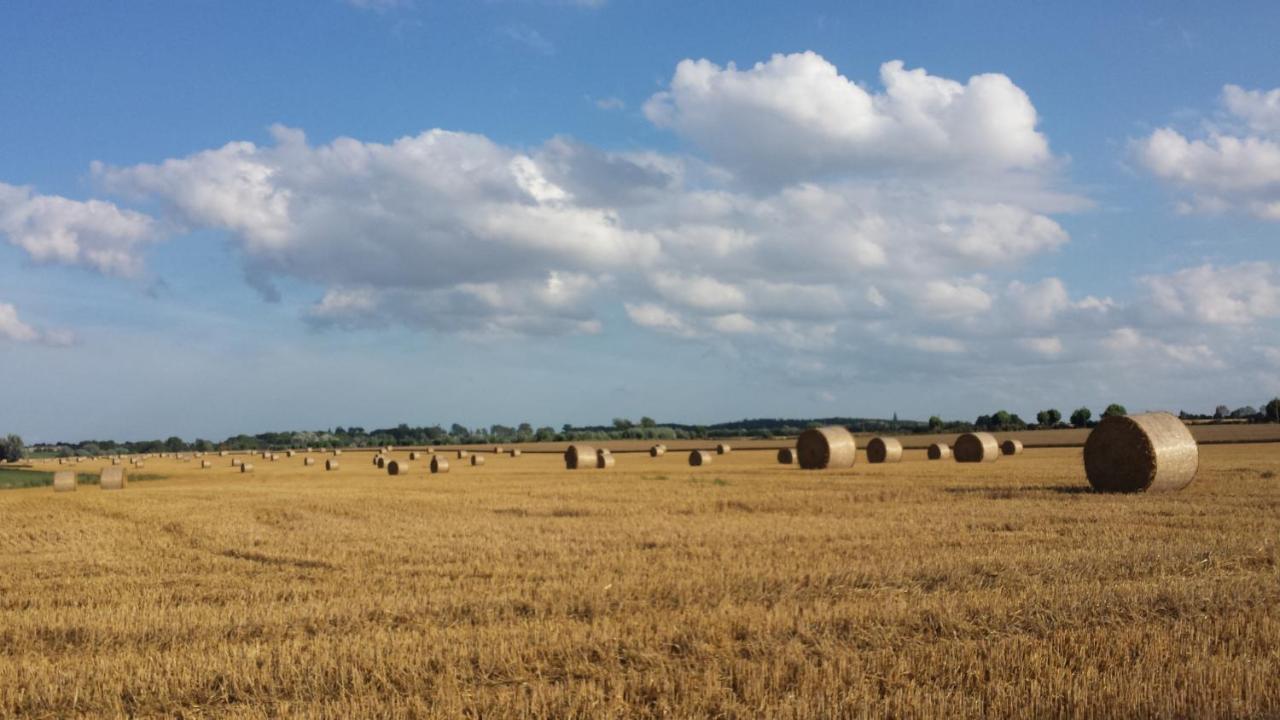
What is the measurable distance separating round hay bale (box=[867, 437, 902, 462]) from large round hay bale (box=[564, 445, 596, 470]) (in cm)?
1192

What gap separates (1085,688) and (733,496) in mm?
15056

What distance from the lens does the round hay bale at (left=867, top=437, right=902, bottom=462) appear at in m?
39.4

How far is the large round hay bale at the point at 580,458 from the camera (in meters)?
42.6

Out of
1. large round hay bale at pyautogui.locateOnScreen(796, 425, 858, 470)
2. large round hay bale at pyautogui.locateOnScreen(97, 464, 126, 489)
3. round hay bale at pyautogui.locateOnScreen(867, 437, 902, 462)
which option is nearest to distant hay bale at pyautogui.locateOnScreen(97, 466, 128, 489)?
large round hay bale at pyautogui.locateOnScreen(97, 464, 126, 489)

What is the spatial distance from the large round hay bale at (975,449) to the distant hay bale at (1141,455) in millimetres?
18625

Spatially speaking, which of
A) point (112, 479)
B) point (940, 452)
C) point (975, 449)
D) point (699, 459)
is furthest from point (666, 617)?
point (699, 459)

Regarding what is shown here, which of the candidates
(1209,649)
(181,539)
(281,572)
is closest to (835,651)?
(1209,649)

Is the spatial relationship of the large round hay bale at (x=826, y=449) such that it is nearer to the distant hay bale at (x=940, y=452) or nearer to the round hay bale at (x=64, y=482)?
the distant hay bale at (x=940, y=452)

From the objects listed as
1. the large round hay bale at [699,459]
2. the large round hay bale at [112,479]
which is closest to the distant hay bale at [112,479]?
the large round hay bale at [112,479]

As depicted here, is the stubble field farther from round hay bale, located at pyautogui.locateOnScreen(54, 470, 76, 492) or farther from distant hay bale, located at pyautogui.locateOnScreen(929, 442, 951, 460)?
distant hay bale, located at pyautogui.locateOnScreen(929, 442, 951, 460)

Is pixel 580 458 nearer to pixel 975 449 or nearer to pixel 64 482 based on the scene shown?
pixel 975 449

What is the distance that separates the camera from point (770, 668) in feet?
20.6

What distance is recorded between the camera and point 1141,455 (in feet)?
67.4

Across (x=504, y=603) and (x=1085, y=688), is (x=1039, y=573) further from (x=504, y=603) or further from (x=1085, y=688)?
(x=504, y=603)
